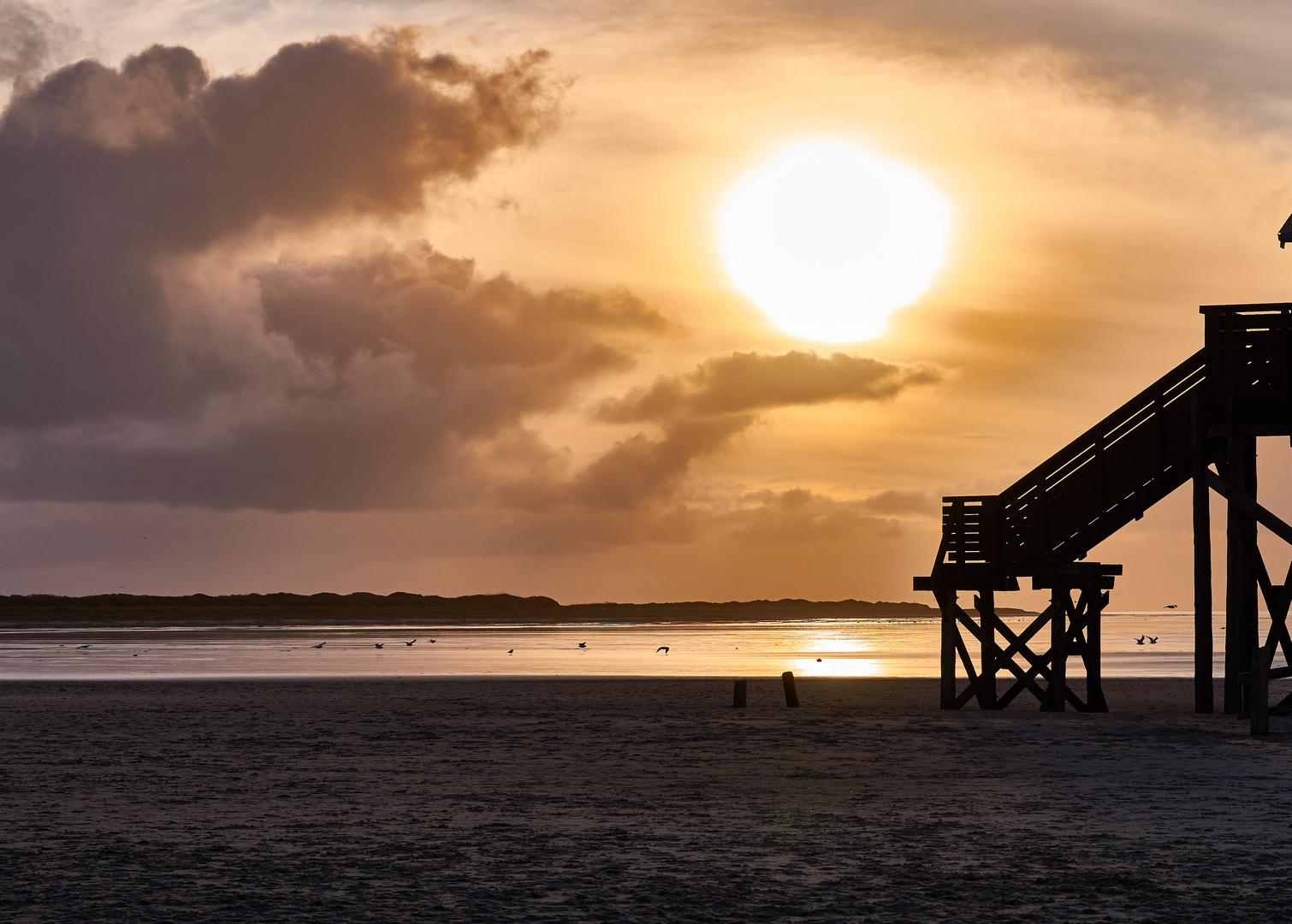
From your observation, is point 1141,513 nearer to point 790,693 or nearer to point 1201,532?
point 1201,532

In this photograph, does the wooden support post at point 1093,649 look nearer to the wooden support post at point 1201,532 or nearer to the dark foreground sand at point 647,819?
the dark foreground sand at point 647,819

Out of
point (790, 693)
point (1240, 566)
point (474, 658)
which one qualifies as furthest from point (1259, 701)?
point (474, 658)

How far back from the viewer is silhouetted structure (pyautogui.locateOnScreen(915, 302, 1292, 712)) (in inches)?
1070

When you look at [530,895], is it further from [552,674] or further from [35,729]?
[552,674]

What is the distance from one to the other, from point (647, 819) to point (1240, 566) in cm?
1665

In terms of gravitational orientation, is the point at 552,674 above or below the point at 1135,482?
below

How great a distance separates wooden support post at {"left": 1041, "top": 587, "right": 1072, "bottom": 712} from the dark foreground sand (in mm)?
1020

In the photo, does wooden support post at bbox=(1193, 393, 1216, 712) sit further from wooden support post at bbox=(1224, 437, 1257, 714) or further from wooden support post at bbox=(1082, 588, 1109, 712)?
wooden support post at bbox=(1082, 588, 1109, 712)

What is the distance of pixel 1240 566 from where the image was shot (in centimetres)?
2738

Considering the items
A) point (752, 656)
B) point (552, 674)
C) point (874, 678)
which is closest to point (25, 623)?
point (752, 656)

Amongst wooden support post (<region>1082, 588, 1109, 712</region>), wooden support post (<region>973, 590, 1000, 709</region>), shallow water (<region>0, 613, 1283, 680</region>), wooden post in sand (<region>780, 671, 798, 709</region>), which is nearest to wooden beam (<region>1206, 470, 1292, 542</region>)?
wooden support post (<region>1082, 588, 1109, 712</region>)

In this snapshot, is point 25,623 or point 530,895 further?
point 25,623

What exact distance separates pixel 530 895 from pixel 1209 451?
20.4 meters

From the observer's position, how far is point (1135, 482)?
1118 inches
